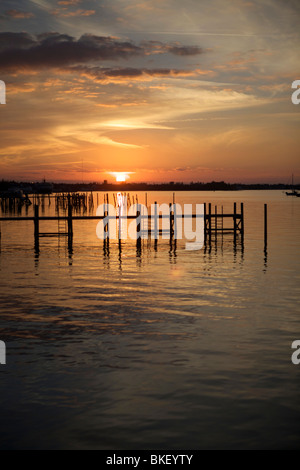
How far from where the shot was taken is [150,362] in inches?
502

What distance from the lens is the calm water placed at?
9.22 meters

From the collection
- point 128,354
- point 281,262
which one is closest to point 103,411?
point 128,354

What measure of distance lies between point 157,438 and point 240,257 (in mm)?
26215

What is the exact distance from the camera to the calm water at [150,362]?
9.22 metres

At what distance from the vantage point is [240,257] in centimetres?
3441
